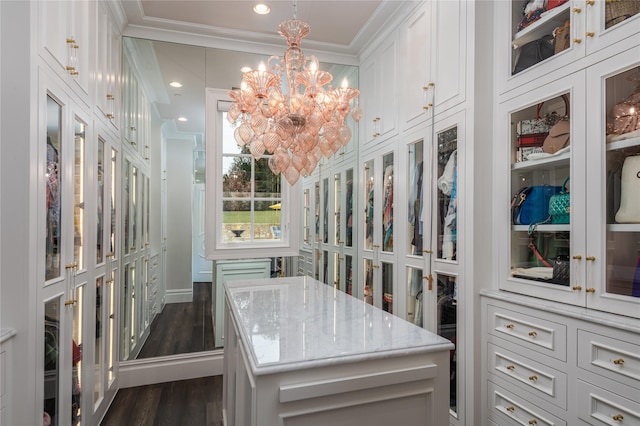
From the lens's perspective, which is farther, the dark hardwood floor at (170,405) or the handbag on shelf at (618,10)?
the dark hardwood floor at (170,405)

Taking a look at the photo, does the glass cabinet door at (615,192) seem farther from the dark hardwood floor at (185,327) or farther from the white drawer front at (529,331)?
the dark hardwood floor at (185,327)

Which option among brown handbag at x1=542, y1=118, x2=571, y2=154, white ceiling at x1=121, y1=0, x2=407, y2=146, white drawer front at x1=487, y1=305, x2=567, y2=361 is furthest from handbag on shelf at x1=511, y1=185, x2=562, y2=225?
white ceiling at x1=121, y1=0, x2=407, y2=146

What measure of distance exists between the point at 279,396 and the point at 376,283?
2.23m

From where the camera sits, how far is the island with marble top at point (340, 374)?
111cm

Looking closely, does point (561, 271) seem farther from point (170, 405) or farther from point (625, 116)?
point (170, 405)

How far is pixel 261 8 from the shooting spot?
283cm

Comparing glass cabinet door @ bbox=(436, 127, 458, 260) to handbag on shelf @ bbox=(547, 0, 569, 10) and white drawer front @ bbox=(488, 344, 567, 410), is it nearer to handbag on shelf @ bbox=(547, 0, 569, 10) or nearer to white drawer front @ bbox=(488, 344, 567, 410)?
white drawer front @ bbox=(488, 344, 567, 410)

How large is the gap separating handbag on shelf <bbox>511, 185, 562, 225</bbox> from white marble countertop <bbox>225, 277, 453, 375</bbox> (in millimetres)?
884

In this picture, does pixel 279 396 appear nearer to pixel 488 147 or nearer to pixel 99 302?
pixel 488 147

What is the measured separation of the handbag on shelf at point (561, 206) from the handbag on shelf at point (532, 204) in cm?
2

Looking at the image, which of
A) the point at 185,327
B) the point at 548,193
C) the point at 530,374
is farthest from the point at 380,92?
the point at 185,327

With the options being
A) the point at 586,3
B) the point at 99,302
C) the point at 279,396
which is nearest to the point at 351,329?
the point at 279,396

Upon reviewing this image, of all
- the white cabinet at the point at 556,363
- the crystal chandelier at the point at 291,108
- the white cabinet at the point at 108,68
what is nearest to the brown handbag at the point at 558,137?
the white cabinet at the point at 556,363

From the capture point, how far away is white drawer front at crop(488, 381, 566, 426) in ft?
5.57
